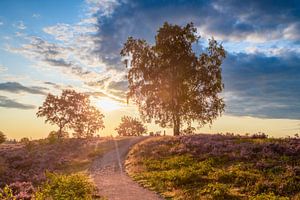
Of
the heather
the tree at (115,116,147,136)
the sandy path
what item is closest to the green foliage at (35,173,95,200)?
the heather

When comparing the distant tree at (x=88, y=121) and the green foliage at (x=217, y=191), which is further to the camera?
the distant tree at (x=88, y=121)

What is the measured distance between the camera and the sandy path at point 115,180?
66.1ft

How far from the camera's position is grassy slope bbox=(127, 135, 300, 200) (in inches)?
762

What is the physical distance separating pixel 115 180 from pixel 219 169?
7325 mm

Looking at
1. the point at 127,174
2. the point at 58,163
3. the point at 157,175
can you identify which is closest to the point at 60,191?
the point at 157,175

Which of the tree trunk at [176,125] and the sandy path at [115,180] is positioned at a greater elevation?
the tree trunk at [176,125]

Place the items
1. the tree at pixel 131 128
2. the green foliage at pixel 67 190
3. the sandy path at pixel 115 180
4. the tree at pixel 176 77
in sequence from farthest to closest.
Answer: the tree at pixel 131 128
the tree at pixel 176 77
the sandy path at pixel 115 180
the green foliage at pixel 67 190

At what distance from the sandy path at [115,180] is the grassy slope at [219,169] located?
0.83 meters

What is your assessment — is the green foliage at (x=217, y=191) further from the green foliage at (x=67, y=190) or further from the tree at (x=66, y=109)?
the tree at (x=66, y=109)

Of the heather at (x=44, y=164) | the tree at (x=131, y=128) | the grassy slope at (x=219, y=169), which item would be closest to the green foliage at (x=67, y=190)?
the heather at (x=44, y=164)

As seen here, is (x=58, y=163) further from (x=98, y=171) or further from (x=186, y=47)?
(x=186, y=47)

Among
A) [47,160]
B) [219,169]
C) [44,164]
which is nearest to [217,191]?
[219,169]

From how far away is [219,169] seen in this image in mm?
24641

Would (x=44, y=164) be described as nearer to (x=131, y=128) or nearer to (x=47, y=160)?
(x=47, y=160)
